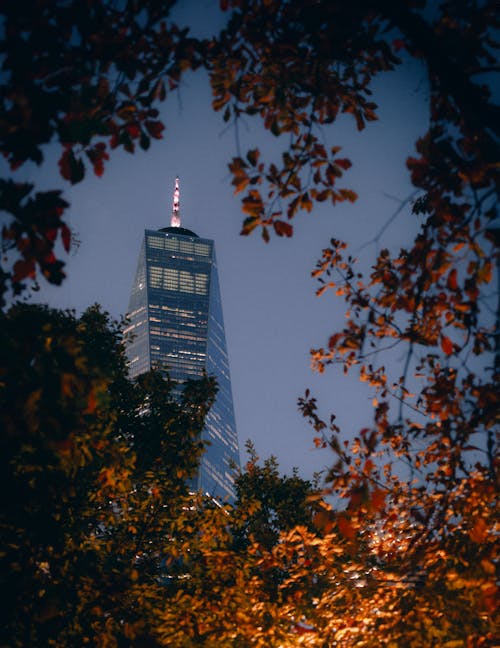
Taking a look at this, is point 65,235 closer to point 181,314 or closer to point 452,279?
point 452,279

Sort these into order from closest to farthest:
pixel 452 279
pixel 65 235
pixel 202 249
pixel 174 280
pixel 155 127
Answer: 1. pixel 65 235
2. pixel 452 279
3. pixel 155 127
4. pixel 174 280
5. pixel 202 249

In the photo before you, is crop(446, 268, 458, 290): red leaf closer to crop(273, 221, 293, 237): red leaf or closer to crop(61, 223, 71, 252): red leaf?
crop(273, 221, 293, 237): red leaf

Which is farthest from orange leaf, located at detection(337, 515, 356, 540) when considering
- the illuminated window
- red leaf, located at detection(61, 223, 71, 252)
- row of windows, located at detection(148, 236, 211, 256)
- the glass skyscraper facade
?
the illuminated window

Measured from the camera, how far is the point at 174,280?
178750 millimetres

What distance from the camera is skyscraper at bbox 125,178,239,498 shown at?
17300 centimetres

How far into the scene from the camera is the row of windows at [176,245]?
7121 inches

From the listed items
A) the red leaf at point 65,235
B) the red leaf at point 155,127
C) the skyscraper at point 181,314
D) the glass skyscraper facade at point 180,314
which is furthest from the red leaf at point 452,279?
the glass skyscraper facade at point 180,314

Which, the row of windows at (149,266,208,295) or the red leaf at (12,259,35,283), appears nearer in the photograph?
the red leaf at (12,259,35,283)

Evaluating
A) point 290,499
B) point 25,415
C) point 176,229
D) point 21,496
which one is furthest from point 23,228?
point 176,229

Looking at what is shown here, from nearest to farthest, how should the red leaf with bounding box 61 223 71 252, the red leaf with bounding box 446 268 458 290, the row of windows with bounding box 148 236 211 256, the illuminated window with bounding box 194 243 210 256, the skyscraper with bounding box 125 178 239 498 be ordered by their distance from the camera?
1. the red leaf with bounding box 61 223 71 252
2. the red leaf with bounding box 446 268 458 290
3. the skyscraper with bounding box 125 178 239 498
4. the row of windows with bounding box 148 236 211 256
5. the illuminated window with bounding box 194 243 210 256

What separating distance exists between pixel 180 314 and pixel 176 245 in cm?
2583

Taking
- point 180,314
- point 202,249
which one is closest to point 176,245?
point 202,249

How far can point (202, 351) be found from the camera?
178 meters

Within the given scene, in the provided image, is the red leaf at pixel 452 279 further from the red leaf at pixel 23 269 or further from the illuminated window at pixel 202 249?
the illuminated window at pixel 202 249
